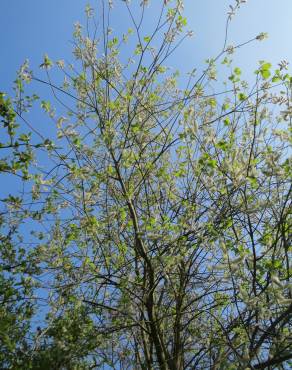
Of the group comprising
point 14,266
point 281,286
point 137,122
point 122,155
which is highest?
point 137,122

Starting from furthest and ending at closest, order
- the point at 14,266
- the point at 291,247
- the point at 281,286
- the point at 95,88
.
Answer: the point at 95,88 → the point at 14,266 → the point at 291,247 → the point at 281,286

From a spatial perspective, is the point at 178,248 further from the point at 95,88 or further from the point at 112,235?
the point at 95,88

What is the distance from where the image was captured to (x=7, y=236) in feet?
24.1

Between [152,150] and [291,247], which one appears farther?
[152,150]

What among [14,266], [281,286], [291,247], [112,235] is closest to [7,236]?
[14,266]

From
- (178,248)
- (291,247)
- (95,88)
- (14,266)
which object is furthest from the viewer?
(95,88)

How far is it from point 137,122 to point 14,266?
2.77m

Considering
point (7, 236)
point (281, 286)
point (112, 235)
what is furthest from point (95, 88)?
point (281, 286)

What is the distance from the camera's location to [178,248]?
5508mm

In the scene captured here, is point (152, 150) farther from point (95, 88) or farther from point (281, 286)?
point (281, 286)

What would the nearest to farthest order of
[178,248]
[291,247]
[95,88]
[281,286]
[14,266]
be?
[281,286], [178,248], [291,247], [14,266], [95,88]

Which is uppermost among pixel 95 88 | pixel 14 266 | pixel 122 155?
pixel 95 88

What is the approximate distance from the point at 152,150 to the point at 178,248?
2.34 meters

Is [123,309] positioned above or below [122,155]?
below
